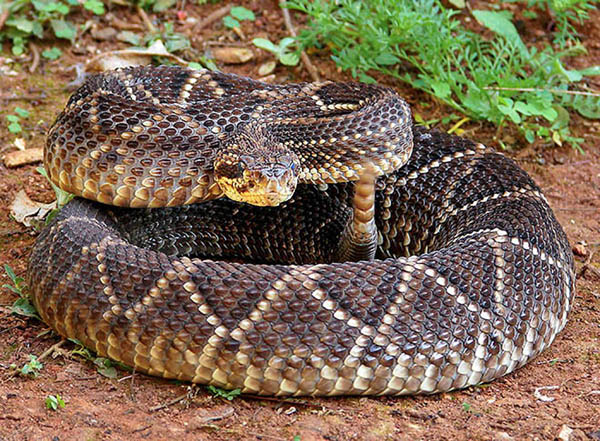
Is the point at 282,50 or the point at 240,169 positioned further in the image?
the point at 282,50

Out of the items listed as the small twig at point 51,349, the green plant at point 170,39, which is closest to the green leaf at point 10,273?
the small twig at point 51,349

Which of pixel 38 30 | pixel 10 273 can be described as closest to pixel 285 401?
pixel 10 273

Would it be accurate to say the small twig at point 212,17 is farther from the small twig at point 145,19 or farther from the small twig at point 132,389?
the small twig at point 132,389

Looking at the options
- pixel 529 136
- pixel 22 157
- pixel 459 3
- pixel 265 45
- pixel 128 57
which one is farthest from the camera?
pixel 459 3

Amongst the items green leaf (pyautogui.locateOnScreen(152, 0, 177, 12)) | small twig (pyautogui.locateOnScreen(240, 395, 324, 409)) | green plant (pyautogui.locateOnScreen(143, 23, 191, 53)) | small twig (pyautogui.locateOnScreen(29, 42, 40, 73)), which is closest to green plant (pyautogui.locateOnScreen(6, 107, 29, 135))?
small twig (pyautogui.locateOnScreen(29, 42, 40, 73))

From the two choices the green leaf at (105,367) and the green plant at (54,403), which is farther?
the green leaf at (105,367)

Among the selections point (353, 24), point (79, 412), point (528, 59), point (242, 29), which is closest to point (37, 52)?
point (242, 29)

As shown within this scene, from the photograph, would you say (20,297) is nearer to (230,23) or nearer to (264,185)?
(264,185)
